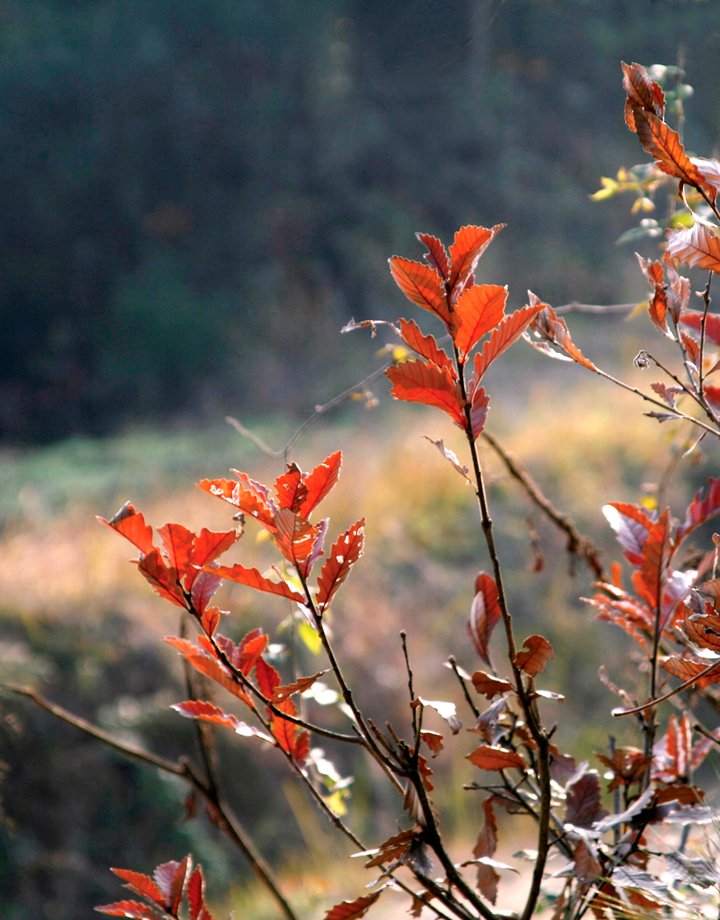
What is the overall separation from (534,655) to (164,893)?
18.6 inches

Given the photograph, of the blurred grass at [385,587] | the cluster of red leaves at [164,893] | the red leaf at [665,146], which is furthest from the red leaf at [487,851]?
the blurred grass at [385,587]

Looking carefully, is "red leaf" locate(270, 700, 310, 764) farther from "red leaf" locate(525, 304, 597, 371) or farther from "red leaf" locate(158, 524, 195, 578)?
"red leaf" locate(525, 304, 597, 371)

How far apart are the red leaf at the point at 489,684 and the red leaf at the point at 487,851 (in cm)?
18

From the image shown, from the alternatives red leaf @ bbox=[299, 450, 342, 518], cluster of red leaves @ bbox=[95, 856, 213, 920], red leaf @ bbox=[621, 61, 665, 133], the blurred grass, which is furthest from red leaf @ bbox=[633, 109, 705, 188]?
the blurred grass

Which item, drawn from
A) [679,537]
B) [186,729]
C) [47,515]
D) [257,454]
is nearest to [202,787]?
[679,537]

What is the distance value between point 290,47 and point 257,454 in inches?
353

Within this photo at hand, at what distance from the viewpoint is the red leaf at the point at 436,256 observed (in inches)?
34.9

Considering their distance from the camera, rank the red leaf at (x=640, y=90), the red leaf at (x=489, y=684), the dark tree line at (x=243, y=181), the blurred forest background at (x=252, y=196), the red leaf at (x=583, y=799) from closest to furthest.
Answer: the red leaf at (x=640, y=90) < the red leaf at (x=489, y=684) < the red leaf at (x=583, y=799) < the blurred forest background at (x=252, y=196) < the dark tree line at (x=243, y=181)

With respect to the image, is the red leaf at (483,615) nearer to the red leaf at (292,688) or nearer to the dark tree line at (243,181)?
the red leaf at (292,688)

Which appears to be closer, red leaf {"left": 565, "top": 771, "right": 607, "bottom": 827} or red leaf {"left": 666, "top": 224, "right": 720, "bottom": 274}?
red leaf {"left": 666, "top": 224, "right": 720, "bottom": 274}

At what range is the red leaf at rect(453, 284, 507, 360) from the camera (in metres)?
0.87

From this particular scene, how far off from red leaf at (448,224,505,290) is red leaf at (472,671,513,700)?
36 centimetres

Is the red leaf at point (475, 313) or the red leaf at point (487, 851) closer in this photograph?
the red leaf at point (475, 313)

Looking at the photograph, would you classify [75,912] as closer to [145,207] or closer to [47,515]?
[47,515]
